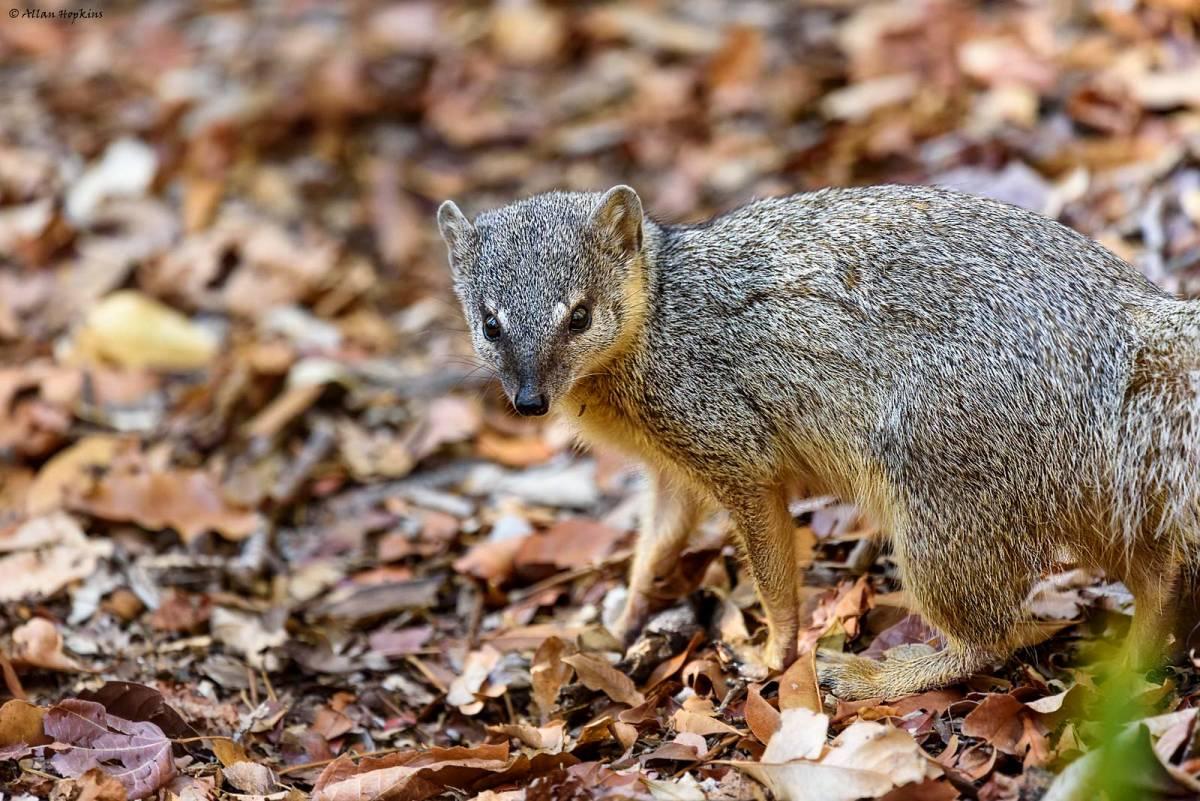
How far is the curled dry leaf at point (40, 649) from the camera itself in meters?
5.93

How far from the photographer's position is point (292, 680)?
6.30m

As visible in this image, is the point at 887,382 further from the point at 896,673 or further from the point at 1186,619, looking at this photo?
the point at 1186,619

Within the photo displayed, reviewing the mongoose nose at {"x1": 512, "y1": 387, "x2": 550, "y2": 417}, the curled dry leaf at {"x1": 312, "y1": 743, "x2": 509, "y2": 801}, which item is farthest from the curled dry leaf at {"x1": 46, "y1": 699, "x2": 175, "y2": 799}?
the mongoose nose at {"x1": 512, "y1": 387, "x2": 550, "y2": 417}

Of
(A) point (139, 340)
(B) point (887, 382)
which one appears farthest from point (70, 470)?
(B) point (887, 382)

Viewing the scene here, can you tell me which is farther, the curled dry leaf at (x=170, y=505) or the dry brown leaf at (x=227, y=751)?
the curled dry leaf at (x=170, y=505)

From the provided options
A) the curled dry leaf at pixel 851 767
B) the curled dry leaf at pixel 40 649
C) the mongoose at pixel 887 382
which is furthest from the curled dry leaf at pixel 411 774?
the curled dry leaf at pixel 40 649

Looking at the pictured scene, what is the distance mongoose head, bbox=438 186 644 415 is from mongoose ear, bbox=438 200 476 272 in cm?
5

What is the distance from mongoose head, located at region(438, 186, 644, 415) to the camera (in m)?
5.66

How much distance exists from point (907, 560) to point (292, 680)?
114 inches

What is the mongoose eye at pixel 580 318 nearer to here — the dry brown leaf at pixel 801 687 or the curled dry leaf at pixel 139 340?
the dry brown leaf at pixel 801 687

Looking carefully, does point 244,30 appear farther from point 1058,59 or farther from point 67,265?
point 1058,59

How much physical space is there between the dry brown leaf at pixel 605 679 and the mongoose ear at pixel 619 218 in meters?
1.81

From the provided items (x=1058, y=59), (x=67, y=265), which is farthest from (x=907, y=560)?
(x=67, y=265)

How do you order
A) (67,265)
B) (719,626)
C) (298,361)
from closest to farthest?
1. (719,626)
2. (298,361)
3. (67,265)
